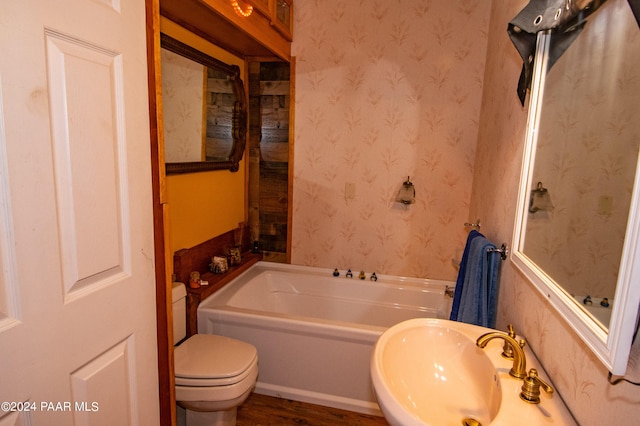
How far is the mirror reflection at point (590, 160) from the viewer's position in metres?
0.70

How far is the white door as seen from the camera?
0.70 meters

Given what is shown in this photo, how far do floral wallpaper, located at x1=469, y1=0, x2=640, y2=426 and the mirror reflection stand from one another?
0.11m

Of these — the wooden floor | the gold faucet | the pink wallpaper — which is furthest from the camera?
the pink wallpaper

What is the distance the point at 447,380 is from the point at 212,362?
3.52 feet

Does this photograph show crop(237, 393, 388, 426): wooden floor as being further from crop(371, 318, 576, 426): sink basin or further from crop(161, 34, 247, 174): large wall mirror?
crop(161, 34, 247, 174): large wall mirror

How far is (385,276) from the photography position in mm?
2680

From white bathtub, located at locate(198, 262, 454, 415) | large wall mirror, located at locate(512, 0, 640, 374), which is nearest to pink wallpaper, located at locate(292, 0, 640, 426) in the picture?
white bathtub, located at locate(198, 262, 454, 415)

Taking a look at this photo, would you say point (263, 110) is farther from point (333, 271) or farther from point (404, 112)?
point (333, 271)

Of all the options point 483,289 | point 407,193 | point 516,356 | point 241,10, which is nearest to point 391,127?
point 407,193

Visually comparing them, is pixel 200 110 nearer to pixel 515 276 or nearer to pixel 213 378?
pixel 213 378

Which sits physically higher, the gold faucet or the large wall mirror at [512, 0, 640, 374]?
the large wall mirror at [512, 0, 640, 374]

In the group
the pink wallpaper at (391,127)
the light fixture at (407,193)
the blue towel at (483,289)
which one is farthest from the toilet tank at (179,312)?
the light fixture at (407,193)

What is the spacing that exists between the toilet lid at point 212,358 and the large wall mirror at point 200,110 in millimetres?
932

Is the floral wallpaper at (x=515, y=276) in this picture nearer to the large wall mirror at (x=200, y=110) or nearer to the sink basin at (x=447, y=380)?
the sink basin at (x=447, y=380)
